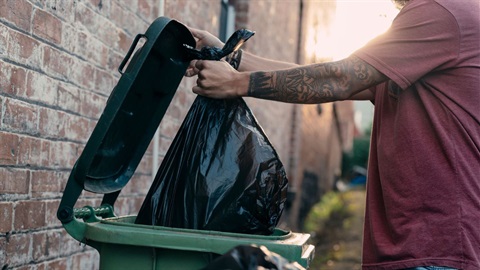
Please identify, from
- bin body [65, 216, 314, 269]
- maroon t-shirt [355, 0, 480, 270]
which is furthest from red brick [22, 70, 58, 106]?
maroon t-shirt [355, 0, 480, 270]

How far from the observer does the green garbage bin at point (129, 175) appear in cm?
222

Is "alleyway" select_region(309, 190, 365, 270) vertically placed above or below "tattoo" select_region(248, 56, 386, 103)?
below

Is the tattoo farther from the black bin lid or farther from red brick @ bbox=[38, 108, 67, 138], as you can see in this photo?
red brick @ bbox=[38, 108, 67, 138]

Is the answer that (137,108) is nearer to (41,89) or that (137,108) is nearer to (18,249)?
(41,89)

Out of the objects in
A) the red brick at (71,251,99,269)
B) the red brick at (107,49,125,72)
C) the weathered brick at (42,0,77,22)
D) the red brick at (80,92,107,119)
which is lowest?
the red brick at (71,251,99,269)

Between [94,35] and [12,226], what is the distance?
1146mm

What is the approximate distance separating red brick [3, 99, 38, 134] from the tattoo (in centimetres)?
97

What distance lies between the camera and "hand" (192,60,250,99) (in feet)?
8.60

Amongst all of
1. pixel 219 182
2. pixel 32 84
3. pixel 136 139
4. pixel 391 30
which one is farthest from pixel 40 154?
pixel 391 30

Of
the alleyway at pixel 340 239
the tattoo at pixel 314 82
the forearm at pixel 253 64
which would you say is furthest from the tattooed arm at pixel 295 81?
the alleyway at pixel 340 239

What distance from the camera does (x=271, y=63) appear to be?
333 centimetres

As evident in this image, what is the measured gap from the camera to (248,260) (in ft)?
6.31

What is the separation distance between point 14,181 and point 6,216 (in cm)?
15

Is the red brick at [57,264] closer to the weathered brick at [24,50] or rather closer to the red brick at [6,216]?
the red brick at [6,216]
